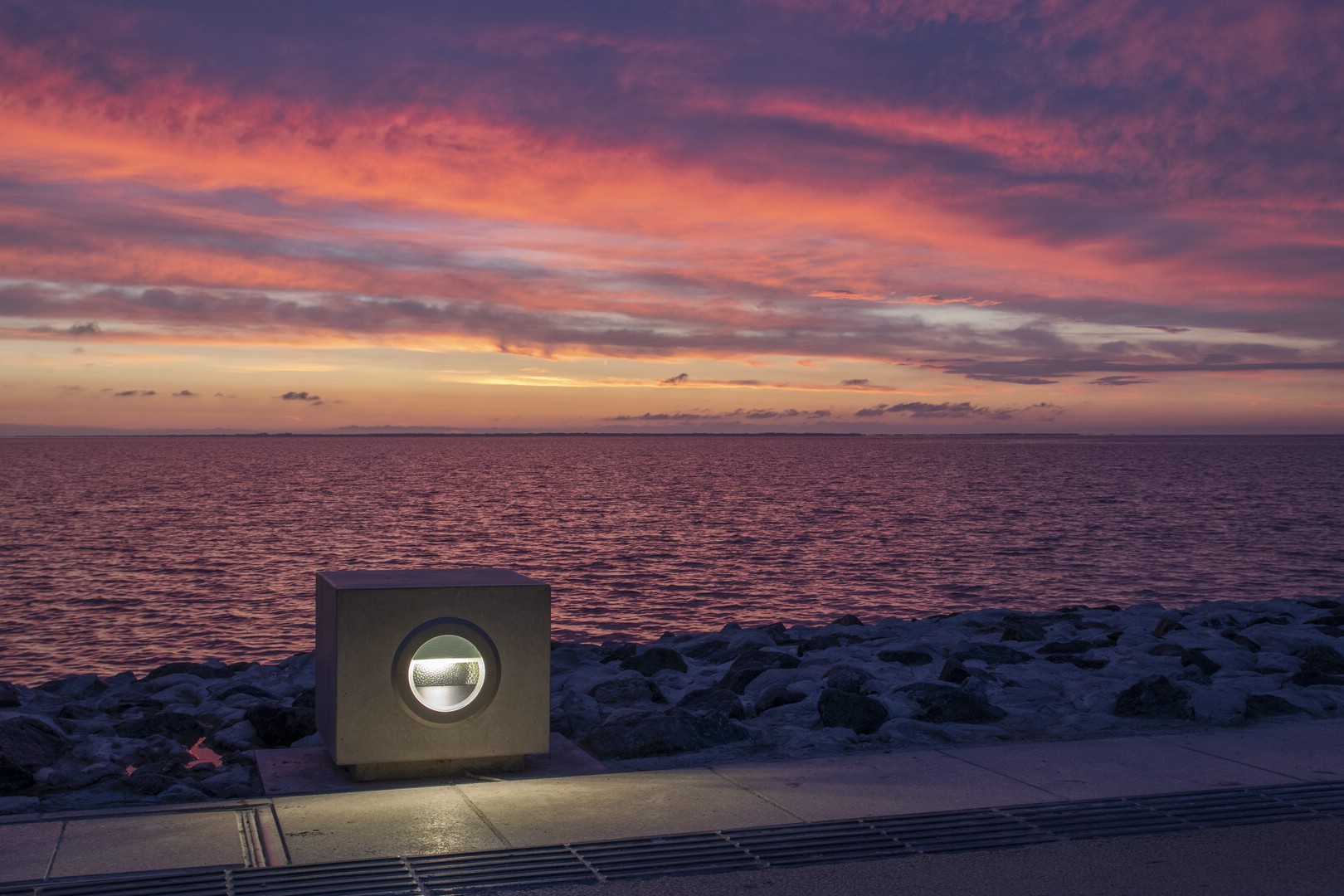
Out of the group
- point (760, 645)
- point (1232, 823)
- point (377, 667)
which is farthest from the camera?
point (760, 645)

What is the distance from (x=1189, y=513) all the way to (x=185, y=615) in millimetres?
43557

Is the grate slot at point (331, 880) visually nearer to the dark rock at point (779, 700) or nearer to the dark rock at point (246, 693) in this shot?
the dark rock at point (779, 700)

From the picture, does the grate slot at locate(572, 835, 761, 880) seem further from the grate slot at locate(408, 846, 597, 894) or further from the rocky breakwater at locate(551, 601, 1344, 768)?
the rocky breakwater at locate(551, 601, 1344, 768)

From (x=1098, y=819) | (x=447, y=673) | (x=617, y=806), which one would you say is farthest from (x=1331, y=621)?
(x=447, y=673)

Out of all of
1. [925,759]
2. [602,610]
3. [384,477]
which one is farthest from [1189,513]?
[384,477]

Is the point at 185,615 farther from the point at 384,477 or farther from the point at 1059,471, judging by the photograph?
the point at 1059,471

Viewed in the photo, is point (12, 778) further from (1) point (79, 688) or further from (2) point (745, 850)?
(1) point (79, 688)

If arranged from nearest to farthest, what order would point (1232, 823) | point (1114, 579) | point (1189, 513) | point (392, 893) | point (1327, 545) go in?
point (392, 893) → point (1232, 823) → point (1114, 579) → point (1327, 545) → point (1189, 513)

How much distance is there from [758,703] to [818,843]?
379cm

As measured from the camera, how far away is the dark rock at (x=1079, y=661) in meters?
11.0

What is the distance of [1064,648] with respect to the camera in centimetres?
1220

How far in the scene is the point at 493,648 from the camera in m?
6.56

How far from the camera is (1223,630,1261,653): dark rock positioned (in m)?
12.1

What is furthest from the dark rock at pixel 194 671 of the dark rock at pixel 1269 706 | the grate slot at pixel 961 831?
the dark rock at pixel 1269 706
